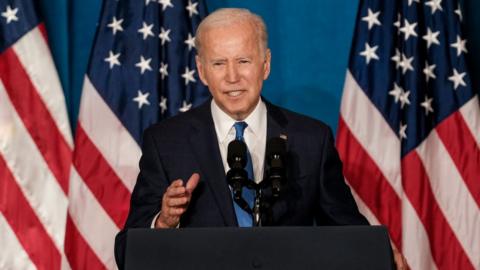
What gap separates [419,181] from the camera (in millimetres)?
3881

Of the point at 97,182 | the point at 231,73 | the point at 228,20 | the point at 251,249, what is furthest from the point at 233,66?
the point at 97,182

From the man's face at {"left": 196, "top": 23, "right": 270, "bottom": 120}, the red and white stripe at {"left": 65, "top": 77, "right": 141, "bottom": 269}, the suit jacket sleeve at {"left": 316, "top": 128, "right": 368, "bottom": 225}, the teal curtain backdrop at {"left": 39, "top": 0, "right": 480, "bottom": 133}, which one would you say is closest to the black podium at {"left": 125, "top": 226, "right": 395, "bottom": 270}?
the suit jacket sleeve at {"left": 316, "top": 128, "right": 368, "bottom": 225}

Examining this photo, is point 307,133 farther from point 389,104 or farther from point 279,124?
point 389,104

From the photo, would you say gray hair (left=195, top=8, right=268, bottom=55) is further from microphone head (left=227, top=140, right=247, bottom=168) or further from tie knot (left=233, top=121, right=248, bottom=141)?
microphone head (left=227, top=140, right=247, bottom=168)

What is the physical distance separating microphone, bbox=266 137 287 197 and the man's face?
53cm

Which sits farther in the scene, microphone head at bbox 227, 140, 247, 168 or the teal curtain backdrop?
the teal curtain backdrop

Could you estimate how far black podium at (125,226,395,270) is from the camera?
178cm

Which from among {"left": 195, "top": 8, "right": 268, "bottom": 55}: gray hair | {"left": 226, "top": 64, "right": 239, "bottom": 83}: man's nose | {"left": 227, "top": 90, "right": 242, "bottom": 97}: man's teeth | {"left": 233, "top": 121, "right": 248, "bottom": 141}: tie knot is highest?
{"left": 195, "top": 8, "right": 268, "bottom": 55}: gray hair

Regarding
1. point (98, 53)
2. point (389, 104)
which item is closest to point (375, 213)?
point (389, 104)

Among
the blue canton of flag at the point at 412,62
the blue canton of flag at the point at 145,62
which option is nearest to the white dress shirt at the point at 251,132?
the blue canton of flag at the point at 145,62

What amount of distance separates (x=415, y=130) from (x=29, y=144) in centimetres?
180

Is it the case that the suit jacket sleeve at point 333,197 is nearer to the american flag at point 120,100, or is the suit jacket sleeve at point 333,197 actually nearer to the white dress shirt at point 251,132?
the white dress shirt at point 251,132

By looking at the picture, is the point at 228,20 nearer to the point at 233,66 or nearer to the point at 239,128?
the point at 233,66

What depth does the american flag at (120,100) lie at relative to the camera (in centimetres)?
379
